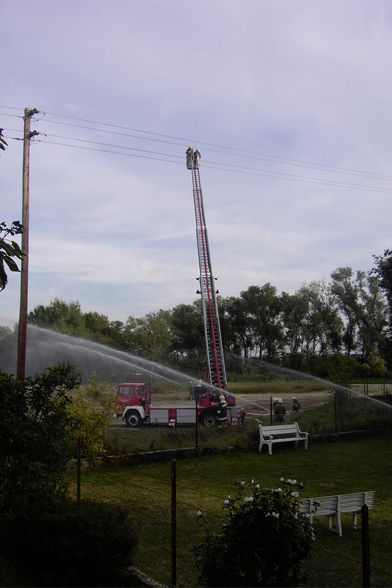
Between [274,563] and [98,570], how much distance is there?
6.02 ft

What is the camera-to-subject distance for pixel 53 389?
765cm

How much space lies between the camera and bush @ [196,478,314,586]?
4859 mm

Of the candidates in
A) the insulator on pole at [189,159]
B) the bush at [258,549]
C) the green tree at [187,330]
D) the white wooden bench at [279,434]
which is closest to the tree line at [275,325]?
the green tree at [187,330]

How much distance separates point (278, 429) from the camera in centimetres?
1667

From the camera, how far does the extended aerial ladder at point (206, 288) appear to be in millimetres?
29219

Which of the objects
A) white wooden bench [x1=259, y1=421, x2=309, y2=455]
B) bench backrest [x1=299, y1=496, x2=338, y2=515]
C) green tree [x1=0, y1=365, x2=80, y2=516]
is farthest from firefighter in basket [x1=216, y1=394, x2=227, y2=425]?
green tree [x1=0, y1=365, x2=80, y2=516]

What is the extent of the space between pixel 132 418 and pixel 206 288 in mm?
12313

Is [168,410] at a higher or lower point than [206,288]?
lower

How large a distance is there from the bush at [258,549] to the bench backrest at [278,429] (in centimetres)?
1139

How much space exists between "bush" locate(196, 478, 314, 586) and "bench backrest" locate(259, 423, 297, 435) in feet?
37.4

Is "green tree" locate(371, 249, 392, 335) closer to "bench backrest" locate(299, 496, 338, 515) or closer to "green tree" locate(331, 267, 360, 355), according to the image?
"bench backrest" locate(299, 496, 338, 515)

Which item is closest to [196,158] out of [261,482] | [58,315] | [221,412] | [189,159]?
[189,159]

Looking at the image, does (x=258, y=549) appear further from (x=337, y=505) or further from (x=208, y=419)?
(x=208, y=419)

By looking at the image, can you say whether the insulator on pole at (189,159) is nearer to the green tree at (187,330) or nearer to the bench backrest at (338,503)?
the bench backrest at (338,503)
